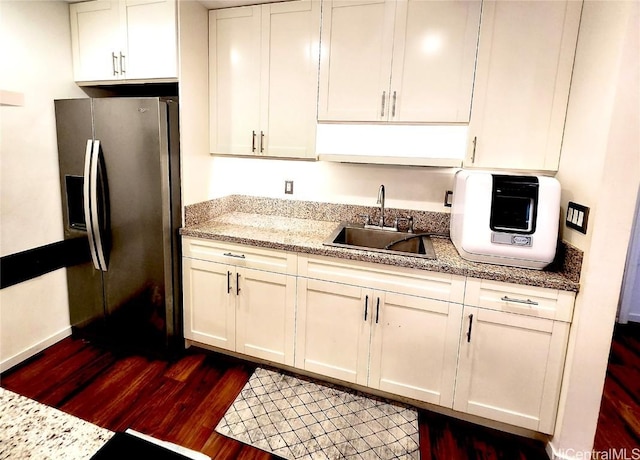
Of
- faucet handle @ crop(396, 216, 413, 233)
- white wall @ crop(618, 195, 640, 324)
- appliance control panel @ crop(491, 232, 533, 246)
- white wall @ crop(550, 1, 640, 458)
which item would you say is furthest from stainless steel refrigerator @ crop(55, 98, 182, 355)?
white wall @ crop(618, 195, 640, 324)

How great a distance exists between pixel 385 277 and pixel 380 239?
1.58ft

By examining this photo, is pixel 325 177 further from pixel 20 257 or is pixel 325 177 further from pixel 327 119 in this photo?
pixel 20 257

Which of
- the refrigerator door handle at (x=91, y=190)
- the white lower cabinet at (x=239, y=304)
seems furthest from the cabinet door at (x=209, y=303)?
the refrigerator door handle at (x=91, y=190)

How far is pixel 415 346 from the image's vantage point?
193cm

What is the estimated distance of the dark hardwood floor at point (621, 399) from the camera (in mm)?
1902

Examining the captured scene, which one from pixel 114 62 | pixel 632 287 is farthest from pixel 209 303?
pixel 632 287

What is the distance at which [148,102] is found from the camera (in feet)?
6.78

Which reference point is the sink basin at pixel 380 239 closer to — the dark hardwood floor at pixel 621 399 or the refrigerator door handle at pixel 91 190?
the dark hardwood floor at pixel 621 399

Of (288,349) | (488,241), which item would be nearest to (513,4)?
(488,241)

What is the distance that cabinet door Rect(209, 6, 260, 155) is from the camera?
2.30 metres

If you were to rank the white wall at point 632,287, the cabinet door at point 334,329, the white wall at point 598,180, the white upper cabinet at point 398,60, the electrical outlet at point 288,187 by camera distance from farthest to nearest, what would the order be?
1. the white wall at point 632,287
2. the electrical outlet at point 288,187
3. the cabinet door at point 334,329
4. the white upper cabinet at point 398,60
5. the white wall at point 598,180

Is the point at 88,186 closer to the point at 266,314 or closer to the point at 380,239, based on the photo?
the point at 266,314

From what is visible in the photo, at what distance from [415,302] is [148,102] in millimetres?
1876

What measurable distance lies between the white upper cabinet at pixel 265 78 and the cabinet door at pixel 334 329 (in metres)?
0.89
